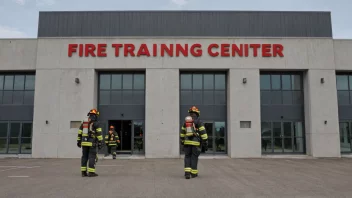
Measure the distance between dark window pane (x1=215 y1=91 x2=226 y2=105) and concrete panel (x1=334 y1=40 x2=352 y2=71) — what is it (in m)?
7.01

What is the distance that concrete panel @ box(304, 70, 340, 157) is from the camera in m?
17.0

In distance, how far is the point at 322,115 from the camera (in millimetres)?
17141

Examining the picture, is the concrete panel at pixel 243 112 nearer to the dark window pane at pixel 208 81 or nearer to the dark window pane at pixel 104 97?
A: the dark window pane at pixel 208 81

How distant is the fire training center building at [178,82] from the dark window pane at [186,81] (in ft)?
0.20

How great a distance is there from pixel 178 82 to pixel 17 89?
33.0 feet

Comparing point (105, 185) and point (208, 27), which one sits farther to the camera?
point (208, 27)

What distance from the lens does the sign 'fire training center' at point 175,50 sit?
17.4 metres

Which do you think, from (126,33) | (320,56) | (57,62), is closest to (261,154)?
(320,56)

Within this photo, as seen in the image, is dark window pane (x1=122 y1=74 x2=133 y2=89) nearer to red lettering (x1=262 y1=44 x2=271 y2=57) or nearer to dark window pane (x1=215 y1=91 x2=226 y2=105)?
dark window pane (x1=215 y1=91 x2=226 y2=105)

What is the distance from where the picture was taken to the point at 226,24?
706 inches

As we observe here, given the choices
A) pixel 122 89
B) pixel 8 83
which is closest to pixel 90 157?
pixel 122 89

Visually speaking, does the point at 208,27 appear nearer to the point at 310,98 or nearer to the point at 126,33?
the point at 126,33

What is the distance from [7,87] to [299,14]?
18.7m

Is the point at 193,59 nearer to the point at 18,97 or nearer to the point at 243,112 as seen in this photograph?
the point at 243,112
